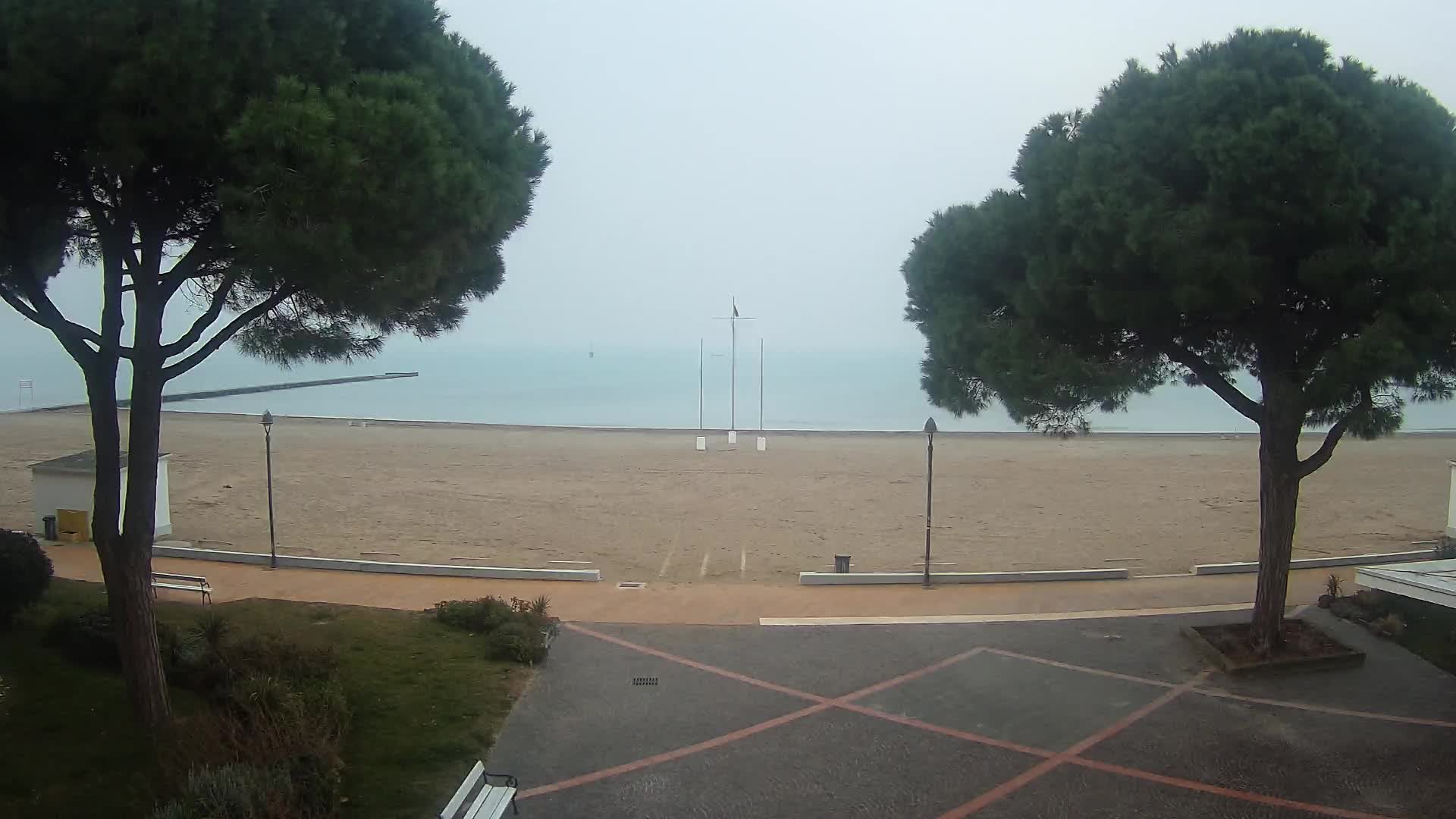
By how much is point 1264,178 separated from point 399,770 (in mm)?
8208

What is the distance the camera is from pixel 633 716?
7969 millimetres

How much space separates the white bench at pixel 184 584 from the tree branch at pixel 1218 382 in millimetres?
11592

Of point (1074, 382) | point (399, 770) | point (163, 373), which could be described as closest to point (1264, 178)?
point (1074, 382)

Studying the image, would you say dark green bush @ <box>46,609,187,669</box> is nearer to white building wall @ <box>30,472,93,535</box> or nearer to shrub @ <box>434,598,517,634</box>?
shrub @ <box>434,598,517,634</box>

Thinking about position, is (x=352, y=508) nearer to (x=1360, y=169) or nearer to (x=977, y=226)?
(x=977, y=226)

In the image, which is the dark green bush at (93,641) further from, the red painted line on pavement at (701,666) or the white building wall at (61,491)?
the white building wall at (61,491)

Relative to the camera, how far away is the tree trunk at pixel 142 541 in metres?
6.30

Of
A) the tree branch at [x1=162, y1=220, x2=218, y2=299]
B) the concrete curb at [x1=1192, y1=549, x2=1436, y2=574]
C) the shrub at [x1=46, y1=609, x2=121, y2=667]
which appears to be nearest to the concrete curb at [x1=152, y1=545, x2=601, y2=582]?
the shrub at [x1=46, y1=609, x2=121, y2=667]

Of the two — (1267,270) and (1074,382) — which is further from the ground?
(1267,270)

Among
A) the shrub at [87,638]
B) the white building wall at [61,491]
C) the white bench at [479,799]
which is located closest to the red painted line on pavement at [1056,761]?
the white bench at [479,799]

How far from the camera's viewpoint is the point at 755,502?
901 inches

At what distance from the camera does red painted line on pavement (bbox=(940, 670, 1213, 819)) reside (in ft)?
20.9

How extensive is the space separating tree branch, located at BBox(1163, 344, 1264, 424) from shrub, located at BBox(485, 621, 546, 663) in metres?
7.04

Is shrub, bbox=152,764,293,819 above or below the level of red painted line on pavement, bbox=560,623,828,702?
above
